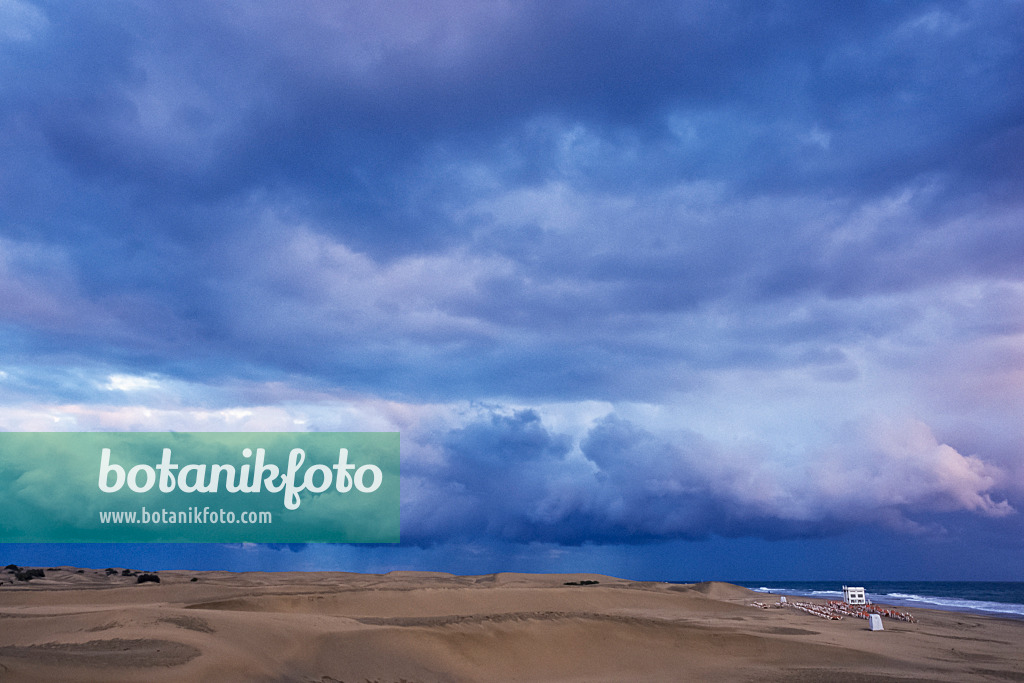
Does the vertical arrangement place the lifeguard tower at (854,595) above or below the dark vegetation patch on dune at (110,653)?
below

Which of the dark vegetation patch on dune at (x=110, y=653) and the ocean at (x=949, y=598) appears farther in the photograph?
the ocean at (x=949, y=598)

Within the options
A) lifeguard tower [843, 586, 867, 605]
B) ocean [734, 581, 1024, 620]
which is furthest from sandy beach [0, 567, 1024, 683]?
ocean [734, 581, 1024, 620]

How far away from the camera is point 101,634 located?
14477 mm

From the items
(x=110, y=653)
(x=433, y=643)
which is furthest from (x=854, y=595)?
(x=110, y=653)

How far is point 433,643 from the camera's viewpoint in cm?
1834

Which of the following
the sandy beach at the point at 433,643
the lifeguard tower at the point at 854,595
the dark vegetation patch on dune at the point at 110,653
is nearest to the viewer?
the dark vegetation patch on dune at the point at 110,653

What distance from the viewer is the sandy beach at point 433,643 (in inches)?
514

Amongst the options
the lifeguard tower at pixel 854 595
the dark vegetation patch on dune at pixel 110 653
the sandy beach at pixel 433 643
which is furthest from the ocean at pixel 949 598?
the dark vegetation patch on dune at pixel 110 653

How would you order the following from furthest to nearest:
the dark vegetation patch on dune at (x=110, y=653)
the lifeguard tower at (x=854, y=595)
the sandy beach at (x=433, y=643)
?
Answer: the lifeguard tower at (x=854, y=595), the sandy beach at (x=433, y=643), the dark vegetation patch on dune at (x=110, y=653)

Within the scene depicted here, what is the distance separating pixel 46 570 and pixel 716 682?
45.2 meters

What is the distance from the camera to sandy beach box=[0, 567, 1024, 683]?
1305 centimetres

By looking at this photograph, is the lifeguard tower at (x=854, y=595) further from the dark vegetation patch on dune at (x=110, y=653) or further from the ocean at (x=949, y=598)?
the dark vegetation patch on dune at (x=110, y=653)

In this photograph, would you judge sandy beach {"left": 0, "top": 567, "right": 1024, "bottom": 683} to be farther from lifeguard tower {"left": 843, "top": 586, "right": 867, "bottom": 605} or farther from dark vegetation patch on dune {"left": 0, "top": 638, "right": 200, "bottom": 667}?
lifeguard tower {"left": 843, "top": 586, "right": 867, "bottom": 605}

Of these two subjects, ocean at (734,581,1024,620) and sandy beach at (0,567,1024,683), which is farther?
ocean at (734,581,1024,620)
